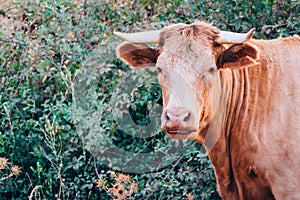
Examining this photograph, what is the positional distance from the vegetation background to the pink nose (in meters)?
1.88

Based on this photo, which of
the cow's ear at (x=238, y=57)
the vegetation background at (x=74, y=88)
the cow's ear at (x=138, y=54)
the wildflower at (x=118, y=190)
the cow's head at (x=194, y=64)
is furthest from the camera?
the vegetation background at (x=74, y=88)

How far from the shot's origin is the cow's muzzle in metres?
4.62

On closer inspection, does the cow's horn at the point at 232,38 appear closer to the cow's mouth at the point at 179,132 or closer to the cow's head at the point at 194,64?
the cow's head at the point at 194,64

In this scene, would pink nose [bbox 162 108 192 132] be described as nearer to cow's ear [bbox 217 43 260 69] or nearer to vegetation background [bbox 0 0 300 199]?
cow's ear [bbox 217 43 260 69]

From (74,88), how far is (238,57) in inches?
95.5

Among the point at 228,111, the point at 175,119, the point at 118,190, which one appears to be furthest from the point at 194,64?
the point at 118,190

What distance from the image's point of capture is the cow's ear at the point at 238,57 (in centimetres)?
501

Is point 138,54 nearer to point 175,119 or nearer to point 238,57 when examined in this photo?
point 238,57

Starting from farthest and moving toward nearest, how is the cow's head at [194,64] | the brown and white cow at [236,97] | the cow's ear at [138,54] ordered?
the cow's ear at [138,54] → the brown and white cow at [236,97] → the cow's head at [194,64]

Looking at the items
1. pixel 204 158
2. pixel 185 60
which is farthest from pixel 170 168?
pixel 185 60

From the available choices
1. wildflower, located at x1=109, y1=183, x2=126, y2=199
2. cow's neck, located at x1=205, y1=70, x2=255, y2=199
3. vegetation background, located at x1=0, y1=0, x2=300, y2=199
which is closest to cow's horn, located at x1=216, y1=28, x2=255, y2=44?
cow's neck, located at x1=205, y1=70, x2=255, y2=199

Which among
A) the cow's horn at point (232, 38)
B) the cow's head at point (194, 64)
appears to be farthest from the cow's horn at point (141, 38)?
the cow's horn at point (232, 38)

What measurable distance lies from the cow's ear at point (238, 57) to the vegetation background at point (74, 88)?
1.67 m

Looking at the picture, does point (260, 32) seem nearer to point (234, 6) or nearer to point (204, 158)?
point (234, 6)
